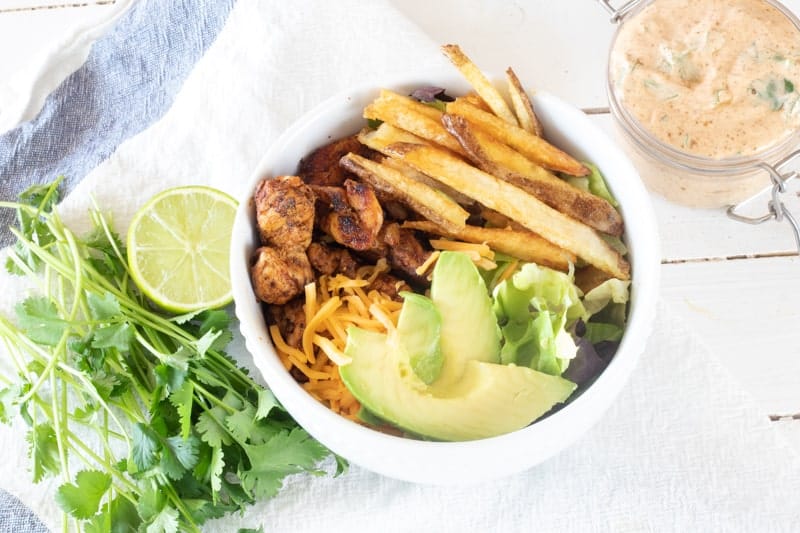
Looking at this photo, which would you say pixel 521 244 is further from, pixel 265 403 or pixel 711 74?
pixel 711 74

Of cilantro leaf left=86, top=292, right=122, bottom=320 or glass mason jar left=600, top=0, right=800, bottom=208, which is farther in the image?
glass mason jar left=600, top=0, right=800, bottom=208

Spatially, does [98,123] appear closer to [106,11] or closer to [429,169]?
[106,11]

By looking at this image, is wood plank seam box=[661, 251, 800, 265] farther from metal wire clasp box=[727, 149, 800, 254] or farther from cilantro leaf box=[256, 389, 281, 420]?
cilantro leaf box=[256, 389, 281, 420]

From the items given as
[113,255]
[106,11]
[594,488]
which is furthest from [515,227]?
[106,11]

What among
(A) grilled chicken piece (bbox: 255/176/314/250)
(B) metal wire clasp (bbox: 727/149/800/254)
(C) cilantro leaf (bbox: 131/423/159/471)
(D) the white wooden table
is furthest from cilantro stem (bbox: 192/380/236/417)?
(B) metal wire clasp (bbox: 727/149/800/254)

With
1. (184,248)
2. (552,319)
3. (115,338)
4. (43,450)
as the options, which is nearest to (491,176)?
(552,319)

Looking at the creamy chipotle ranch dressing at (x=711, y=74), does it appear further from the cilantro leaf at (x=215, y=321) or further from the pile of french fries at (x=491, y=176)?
the cilantro leaf at (x=215, y=321)
